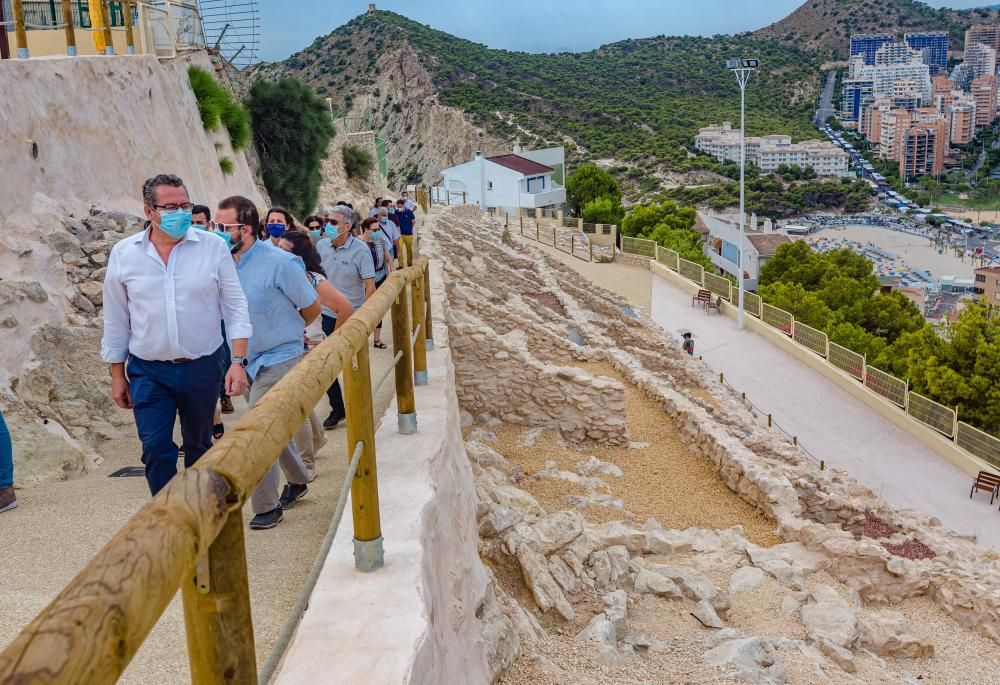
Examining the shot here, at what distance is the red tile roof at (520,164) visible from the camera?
205ft

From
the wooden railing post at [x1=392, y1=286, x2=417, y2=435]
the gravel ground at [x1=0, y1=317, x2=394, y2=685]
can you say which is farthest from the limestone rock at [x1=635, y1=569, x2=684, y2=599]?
the wooden railing post at [x1=392, y1=286, x2=417, y2=435]

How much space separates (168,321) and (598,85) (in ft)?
419

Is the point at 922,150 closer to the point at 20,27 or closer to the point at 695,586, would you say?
the point at 20,27

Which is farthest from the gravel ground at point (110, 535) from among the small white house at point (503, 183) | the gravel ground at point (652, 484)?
the small white house at point (503, 183)

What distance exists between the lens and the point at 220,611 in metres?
1.64

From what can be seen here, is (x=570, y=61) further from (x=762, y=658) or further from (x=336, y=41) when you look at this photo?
(x=762, y=658)

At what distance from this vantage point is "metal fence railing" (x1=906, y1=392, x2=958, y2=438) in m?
19.9

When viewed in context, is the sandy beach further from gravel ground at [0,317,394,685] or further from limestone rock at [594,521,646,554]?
gravel ground at [0,317,394,685]

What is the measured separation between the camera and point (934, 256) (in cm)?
11044

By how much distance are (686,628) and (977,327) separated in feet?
66.1

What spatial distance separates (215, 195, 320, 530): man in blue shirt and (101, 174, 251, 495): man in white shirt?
0.60 m

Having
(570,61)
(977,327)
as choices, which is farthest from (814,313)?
(570,61)

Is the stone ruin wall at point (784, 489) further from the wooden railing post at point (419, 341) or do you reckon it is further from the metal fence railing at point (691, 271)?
the metal fence railing at point (691, 271)

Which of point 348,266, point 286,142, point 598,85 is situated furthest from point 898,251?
point 348,266
